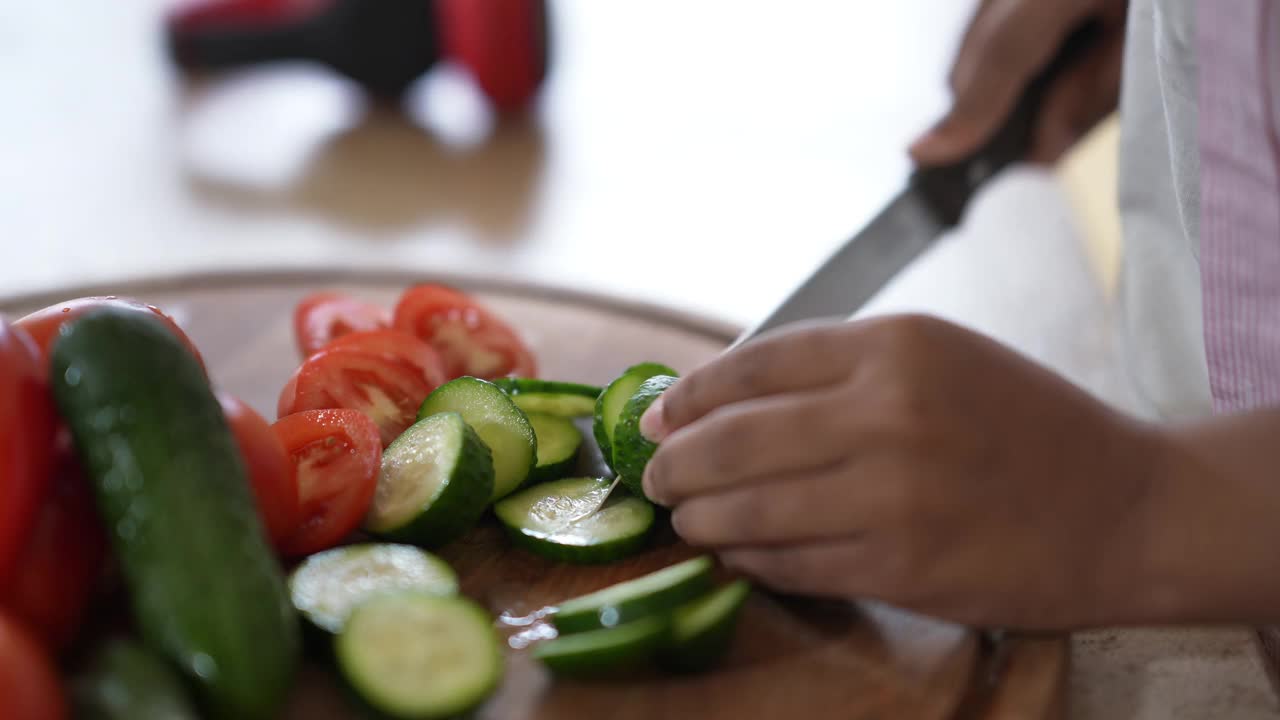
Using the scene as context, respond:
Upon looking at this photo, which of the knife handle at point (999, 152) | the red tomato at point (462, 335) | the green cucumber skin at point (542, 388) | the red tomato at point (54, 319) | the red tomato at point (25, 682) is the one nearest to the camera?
the red tomato at point (25, 682)

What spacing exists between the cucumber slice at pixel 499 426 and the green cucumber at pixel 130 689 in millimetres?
354

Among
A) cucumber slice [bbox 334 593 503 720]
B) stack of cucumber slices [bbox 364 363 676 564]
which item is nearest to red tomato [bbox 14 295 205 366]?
stack of cucumber slices [bbox 364 363 676 564]

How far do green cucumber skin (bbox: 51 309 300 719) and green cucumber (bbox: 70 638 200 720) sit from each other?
0.01 metres

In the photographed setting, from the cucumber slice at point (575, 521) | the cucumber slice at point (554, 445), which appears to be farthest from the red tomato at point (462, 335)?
the cucumber slice at point (575, 521)

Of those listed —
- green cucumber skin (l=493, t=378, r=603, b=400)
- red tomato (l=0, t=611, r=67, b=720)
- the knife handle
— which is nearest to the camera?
red tomato (l=0, t=611, r=67, b=720)

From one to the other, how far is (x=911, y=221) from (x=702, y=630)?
0.68m

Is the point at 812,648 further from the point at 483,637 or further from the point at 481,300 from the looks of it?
the point at 481,300

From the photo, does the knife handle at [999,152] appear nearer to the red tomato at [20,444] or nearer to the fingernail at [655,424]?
the fingernail at [655,424]

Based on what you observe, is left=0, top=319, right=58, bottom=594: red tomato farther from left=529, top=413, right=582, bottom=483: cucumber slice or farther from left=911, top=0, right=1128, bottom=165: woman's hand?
left=911, top=0, right=1128, bottom=165: woman's hand

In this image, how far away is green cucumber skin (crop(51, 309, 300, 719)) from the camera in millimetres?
750

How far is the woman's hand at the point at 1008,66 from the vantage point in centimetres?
143

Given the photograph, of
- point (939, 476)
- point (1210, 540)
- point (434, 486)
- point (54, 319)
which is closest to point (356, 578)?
point (434, 486)

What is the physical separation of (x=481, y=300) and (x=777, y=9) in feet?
7.73

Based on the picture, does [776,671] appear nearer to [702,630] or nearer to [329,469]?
[702,630]
